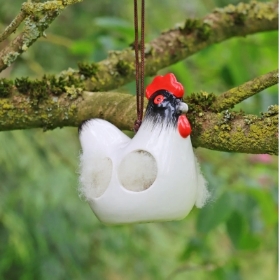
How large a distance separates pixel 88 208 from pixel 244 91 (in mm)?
1228

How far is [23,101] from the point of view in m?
0.61

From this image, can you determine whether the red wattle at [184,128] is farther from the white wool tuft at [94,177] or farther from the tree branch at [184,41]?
the tree branch at [184,41]

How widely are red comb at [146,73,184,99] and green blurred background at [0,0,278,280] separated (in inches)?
17.1

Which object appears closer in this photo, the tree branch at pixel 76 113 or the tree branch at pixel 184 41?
the tree branch at pixel 76 113

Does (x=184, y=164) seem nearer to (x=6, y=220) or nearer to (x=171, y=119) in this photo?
(x=171, y=119)

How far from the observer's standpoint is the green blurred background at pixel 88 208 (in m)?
1.15

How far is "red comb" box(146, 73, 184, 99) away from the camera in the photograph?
0.55m

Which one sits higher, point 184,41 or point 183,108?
point 184,41

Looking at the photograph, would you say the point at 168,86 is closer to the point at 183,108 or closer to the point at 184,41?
the point at 183,108

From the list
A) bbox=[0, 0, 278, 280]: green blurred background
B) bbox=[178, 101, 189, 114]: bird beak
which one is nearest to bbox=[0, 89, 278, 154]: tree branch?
bbox=[178, 101, 189, 114]: bird beak

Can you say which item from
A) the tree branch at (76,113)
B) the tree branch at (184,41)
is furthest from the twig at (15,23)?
the tree branch at (184,41)

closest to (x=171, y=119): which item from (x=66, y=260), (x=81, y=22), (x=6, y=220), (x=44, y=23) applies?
(x=44, y=23)

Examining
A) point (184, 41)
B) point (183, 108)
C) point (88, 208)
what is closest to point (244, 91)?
point (183, 108)

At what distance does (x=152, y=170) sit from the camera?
0.53m
